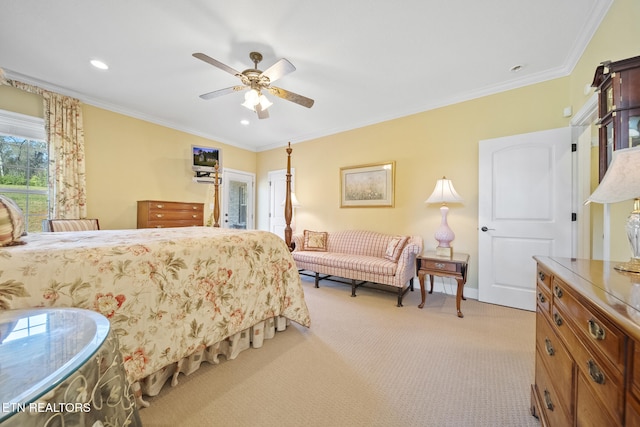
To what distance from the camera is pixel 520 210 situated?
105 inches

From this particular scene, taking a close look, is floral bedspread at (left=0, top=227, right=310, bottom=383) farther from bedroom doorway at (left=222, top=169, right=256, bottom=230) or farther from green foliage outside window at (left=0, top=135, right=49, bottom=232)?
bedroom doorway at (left=222, top=169, right=256, bottom=230)

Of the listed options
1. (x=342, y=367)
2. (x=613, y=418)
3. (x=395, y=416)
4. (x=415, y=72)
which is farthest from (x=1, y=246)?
(x=415, y=72)

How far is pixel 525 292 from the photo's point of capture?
261 centimetres

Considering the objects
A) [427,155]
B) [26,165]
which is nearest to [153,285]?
[26,165]

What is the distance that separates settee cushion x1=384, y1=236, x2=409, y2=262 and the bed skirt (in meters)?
1.59

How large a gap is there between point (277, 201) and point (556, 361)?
487 centimetres

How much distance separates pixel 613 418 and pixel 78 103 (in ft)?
16.8

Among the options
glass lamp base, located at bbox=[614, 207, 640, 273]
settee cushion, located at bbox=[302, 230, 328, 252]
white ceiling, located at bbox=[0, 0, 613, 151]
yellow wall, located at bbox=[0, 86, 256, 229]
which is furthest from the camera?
settee cushion, located at bbox=[302, 230, 328, 252]

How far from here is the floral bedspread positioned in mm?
1040

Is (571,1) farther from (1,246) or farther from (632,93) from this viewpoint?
(1,246)


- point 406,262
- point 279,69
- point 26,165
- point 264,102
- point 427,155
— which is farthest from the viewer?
point 427,155

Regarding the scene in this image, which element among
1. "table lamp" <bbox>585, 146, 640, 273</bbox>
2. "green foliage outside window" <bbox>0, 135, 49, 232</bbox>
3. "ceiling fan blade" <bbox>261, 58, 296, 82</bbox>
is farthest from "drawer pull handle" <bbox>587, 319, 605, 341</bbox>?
"green foliage outside window" <bbox>0, 135, 49, 232</bbox>

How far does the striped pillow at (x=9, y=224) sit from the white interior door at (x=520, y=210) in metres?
3.88

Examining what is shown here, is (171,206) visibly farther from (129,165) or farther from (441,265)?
(441,265)
